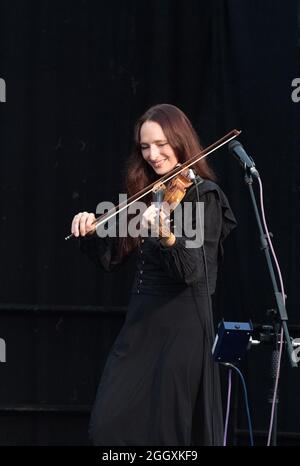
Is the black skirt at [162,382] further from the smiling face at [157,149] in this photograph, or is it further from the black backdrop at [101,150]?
the black backdrop at [101,150]

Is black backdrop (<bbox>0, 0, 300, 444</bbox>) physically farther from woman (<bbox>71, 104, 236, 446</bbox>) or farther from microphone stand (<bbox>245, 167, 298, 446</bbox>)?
microphone stand (<bbox>245, 167, 298, 446</bbox>)

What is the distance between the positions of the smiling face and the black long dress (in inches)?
6.7

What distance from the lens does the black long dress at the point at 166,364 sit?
303 cm

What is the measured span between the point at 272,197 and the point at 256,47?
699 mm

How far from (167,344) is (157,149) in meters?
0.71

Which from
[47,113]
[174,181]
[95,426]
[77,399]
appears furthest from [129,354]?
[47,113]

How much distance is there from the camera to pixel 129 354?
10.2ft

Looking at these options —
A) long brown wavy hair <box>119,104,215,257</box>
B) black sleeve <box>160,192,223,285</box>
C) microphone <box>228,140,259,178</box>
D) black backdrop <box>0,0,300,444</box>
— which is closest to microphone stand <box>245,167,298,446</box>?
microphone <box>228,140,259,178</box>

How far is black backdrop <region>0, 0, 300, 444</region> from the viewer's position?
13.4ft

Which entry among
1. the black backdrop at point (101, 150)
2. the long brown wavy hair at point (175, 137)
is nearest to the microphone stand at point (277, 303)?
the long brown wavy hair at point (175, 137)

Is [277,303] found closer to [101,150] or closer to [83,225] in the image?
[83,225]

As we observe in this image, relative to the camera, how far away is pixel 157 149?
3217 mm

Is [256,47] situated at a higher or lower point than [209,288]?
higher

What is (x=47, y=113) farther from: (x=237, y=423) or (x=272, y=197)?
(x=237, y=423)
